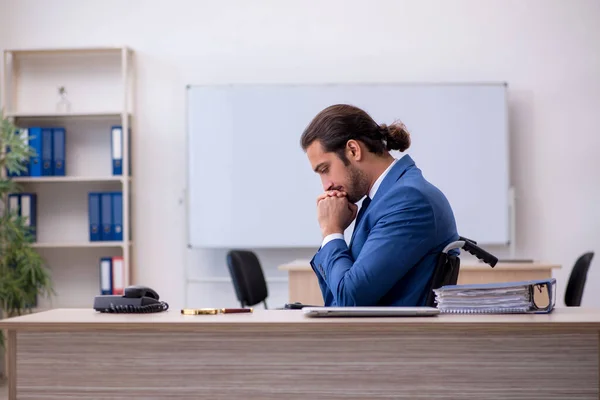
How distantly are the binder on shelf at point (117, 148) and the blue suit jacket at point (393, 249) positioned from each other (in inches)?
139

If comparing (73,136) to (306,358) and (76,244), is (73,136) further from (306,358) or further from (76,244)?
(306,358)

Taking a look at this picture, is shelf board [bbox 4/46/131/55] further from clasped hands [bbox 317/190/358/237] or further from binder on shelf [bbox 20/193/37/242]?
clasped hands [bbox 317/190/358/237]

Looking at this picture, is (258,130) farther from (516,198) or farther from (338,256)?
(338,256)

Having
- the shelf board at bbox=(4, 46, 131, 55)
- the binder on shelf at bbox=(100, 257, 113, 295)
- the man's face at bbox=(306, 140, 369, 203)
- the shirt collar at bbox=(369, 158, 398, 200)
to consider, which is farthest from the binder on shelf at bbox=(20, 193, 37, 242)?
the shirt collar at bbox=(369, 158, 398, 200)

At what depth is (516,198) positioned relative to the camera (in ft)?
18.8

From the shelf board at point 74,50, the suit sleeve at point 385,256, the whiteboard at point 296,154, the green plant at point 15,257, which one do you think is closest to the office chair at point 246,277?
the whiteboard at point 296,154

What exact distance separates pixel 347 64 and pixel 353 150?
3.50 metres

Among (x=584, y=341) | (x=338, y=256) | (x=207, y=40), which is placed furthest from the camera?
(x=207, y=40)

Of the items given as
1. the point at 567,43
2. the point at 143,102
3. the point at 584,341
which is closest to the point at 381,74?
the point at 567,43

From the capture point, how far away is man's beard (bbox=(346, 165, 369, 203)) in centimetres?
239

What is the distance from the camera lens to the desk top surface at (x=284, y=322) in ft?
5.84

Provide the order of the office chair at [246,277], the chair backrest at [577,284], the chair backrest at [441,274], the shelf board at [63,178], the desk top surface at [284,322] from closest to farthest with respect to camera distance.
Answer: the desk top surface at [284,322] < the chair backrest at [441,274] < the chair backrest at [577,284] < the office chair at [246,277] < the shelf board at [63,178]

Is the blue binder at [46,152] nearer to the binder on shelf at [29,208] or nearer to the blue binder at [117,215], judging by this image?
the binder on shelf at [29,208]

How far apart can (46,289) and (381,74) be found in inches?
109
